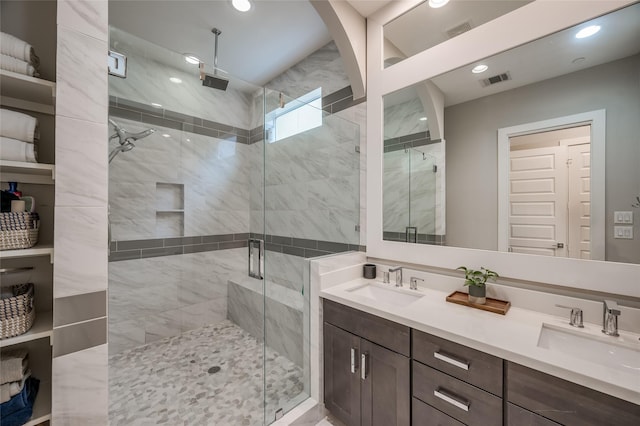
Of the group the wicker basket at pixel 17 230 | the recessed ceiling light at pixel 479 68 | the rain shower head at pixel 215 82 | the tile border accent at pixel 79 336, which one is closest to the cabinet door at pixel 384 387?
the tile border accent at pixel 79 336

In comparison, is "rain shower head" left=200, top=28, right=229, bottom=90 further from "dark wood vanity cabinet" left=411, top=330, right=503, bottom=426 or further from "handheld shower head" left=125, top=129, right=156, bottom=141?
"dark wood vanity cabinet" left=411, top=330, right=503, bottom=426

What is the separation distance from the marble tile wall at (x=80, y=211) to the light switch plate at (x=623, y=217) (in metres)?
2.24

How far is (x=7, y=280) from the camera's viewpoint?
1060 mm

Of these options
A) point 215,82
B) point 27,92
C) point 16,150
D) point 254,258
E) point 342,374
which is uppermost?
point 215,82

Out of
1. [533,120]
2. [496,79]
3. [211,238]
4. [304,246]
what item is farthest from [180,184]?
[533,120]

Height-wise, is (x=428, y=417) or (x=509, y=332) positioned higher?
(x=509, y=332)

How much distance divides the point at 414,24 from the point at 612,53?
1.07 meters

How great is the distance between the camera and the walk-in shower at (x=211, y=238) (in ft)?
5.98

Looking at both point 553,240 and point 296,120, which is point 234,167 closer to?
point 296,120

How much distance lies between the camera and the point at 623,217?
44.8 inches

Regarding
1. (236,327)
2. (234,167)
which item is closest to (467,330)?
(236,327)

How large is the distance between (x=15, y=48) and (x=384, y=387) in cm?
215

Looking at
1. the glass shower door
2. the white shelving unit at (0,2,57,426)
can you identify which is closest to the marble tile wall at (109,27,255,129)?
the white shelving unit at (0,2,57,426)

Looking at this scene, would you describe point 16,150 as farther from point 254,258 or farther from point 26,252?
point 254,258
